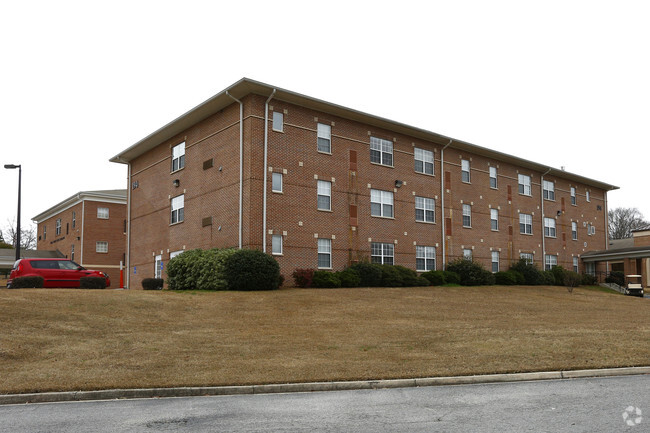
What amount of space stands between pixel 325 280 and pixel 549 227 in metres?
25.6

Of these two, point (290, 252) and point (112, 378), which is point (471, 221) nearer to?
point (290, 252)

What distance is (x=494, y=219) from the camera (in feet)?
135

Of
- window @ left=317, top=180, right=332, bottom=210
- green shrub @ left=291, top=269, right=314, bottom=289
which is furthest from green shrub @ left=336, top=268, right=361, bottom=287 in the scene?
window @ left=317, top=180, right=332, bottom=210

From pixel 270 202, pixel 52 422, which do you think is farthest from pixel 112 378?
pixel 270 202

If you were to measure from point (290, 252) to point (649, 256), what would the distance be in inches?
1226

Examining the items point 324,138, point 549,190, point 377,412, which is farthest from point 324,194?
point 549,190

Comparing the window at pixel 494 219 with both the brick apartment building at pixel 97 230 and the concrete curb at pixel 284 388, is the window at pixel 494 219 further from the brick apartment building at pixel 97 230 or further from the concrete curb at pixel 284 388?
the brick apartment building at pixel 97 230

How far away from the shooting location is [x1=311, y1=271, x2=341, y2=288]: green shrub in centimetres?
2830

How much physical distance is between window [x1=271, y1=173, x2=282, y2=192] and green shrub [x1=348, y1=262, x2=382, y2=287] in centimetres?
566

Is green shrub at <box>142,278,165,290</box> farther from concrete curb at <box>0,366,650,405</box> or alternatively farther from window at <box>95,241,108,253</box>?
window at <box>95,241,108,253</box>

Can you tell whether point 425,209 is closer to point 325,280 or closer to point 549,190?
point 325,280

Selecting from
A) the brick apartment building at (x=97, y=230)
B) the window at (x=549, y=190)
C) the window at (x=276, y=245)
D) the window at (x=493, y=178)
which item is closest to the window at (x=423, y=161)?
the window at (x=493, y=178)

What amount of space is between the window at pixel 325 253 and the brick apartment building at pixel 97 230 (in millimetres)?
27495

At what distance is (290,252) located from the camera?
2886cm
